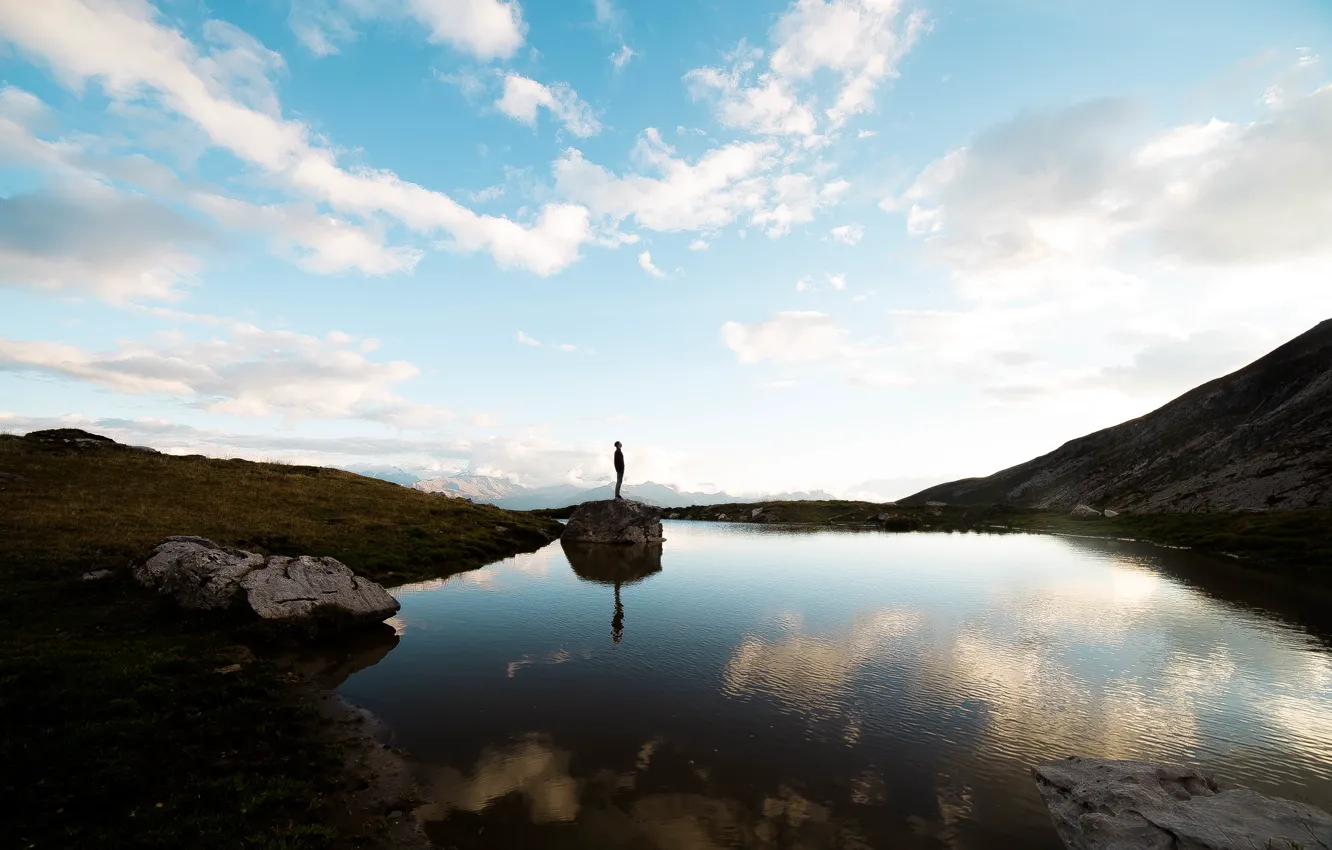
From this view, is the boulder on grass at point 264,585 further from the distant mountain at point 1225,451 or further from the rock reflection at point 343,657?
the distant mountain at point 1225,451

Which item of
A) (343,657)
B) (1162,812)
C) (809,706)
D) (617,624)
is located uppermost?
(1162,812)

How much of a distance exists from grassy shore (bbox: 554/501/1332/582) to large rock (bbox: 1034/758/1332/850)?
181 feet

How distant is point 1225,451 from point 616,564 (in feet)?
524

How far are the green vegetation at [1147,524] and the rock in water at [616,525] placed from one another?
61.8 m

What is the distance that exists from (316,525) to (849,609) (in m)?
44.5

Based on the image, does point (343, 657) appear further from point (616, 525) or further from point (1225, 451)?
point (1225, 451)

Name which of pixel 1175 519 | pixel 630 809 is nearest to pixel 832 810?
pixel 630 809

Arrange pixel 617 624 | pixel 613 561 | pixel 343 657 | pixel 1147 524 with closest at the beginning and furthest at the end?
pixel 343 657 → pixel 617 624 → pixel 613 561 → pixel 1147 524

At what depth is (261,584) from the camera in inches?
990

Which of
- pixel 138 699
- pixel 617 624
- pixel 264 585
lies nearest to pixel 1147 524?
pixel 617 624

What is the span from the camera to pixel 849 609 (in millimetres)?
32344

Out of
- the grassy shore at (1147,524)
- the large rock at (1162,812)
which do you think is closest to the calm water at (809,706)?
the large rock at (1162,812)

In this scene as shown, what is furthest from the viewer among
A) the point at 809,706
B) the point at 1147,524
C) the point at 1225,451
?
the point at 1225,451

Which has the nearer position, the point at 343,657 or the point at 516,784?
the point at 516,784
